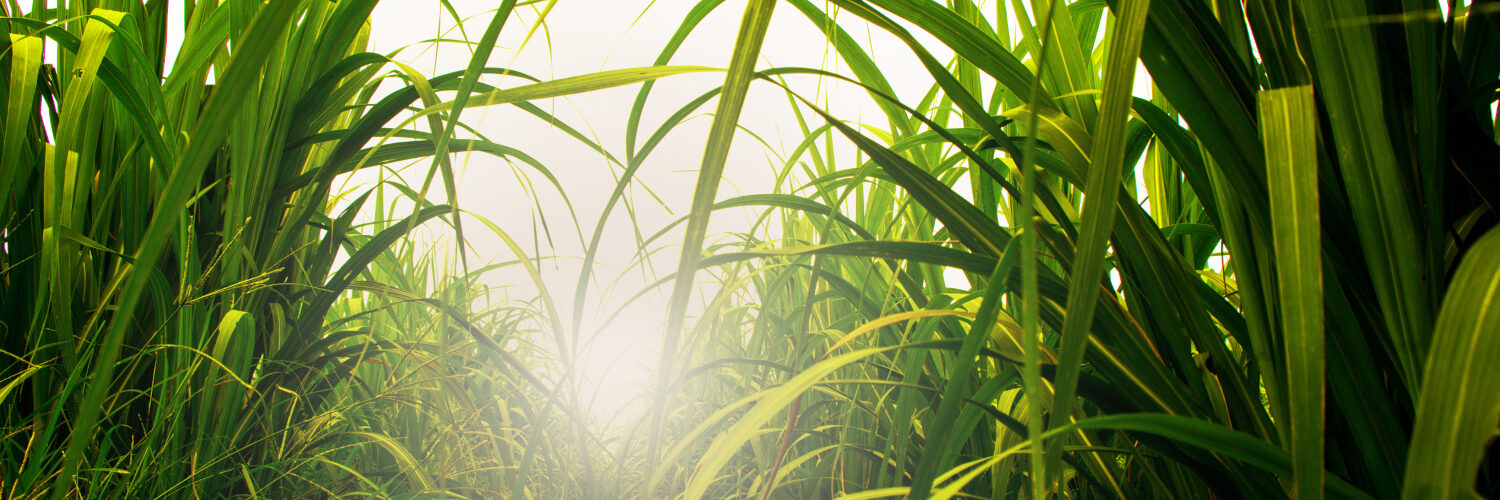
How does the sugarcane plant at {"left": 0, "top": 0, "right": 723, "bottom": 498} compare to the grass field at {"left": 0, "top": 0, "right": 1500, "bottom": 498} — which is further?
the sugarcane plant at {"left": 0, "top": 0, "right": 723, "bottom": 498}

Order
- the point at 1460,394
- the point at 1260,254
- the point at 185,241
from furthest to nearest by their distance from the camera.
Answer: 1. the point at 185,241
2. the point at 1260,254
3. the point at 1460,394

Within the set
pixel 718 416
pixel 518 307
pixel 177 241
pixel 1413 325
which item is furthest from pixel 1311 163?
pixel 518 307

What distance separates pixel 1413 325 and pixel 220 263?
2.55ft

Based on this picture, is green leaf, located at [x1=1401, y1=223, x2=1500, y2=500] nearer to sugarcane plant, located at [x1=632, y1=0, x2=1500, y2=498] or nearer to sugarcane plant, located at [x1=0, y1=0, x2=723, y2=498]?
sugarcane plant, located at [x1=632, y1=0, x2=1500, y2=498]

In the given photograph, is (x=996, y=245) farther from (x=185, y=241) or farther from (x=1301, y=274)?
(x=185, y=241)

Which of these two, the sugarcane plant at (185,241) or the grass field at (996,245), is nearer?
the grass field at (996,245)

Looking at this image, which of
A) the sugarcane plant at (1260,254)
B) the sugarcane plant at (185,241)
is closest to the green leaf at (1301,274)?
the sugarcane plant at (1260,254)

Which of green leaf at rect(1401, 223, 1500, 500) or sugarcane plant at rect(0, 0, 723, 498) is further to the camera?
sugarcane plant at rect(0, 0, 723, 498)

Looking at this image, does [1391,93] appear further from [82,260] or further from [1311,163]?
[82,260]

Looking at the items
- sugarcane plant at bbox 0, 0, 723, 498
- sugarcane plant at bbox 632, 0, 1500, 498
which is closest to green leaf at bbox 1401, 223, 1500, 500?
sugarcane plant at bbox 632, 0, 1500, 498

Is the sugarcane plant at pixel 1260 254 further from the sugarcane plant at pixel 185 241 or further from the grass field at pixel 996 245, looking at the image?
the sugarcane plant at pixel 185 241

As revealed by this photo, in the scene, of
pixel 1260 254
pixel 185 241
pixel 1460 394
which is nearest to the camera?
pixel 1460 394

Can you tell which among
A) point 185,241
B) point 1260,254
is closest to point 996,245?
point 1260,254

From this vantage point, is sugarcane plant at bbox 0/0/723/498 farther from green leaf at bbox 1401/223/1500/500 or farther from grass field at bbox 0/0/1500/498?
green leaf at bbox 1401/223/1500/500
